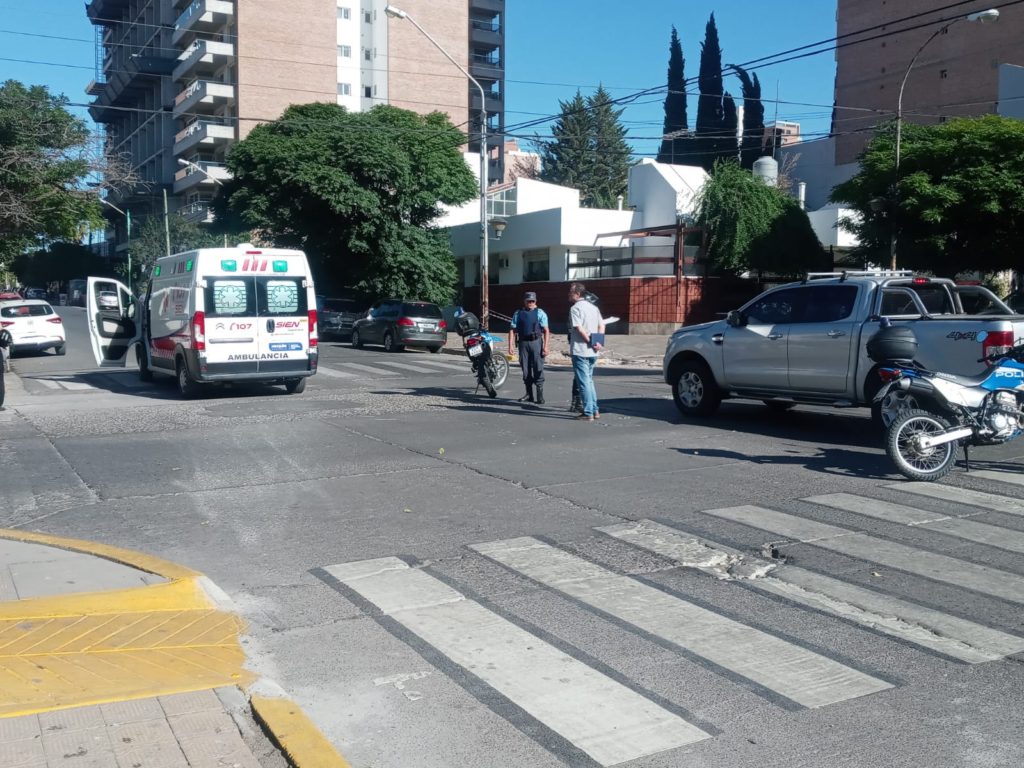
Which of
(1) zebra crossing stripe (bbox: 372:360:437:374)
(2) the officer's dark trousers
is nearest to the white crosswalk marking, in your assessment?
(1) zebra crossing stripe (bbox: 372:360:437:374)

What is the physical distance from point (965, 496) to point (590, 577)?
408cm

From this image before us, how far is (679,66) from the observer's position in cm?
7344

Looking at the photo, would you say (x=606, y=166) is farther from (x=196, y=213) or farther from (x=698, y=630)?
(x=698, y=630)

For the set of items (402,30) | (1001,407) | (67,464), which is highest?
(402,30)

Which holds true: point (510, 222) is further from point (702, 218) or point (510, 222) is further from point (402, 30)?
point (402, 30)

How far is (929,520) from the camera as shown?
795 centimetres

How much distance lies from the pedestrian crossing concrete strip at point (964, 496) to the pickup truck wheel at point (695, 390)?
469cm

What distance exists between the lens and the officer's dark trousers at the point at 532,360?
15703 millimetres

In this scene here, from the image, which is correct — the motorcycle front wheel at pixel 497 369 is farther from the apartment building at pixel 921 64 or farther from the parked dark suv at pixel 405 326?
the apartment building at pixel 921 64

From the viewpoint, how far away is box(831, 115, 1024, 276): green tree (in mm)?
25719

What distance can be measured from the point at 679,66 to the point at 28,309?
55.3m

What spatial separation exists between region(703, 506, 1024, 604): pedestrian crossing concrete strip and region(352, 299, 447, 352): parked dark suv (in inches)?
888

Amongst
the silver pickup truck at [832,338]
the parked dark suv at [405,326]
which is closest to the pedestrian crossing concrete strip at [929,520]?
the silver pickup truck at [832,338]

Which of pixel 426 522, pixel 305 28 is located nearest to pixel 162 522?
pixel 426 522
